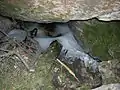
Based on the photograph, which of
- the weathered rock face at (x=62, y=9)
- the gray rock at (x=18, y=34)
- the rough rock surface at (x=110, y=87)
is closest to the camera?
the weathered rock face at (x=62, y=9)

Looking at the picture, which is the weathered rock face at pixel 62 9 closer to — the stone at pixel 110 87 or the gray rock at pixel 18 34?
the gray rock at pixel 18 34

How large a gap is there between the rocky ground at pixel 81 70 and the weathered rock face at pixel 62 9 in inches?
4.5

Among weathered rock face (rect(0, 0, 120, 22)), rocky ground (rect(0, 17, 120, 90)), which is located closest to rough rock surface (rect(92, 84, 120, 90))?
rocky ground (rect(0, 17, 120, 90))

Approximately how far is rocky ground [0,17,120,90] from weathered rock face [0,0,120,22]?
11 cm

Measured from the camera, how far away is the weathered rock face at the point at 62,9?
5.54 feet

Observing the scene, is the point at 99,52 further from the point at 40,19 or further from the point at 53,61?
the point at 40,19

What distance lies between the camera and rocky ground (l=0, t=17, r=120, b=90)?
1.89m

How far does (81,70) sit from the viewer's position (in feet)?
6.41

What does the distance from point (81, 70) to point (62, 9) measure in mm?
449

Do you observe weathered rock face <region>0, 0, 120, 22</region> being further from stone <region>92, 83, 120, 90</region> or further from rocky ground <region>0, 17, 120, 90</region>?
stone <region>92, 83, 120, 90</region>

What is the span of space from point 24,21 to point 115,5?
2.17 feet

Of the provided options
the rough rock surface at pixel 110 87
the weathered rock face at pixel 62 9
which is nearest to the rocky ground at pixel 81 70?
the rough rock surface at pixel 110 87

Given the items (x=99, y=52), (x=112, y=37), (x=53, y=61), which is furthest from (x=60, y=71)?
(x=112, y=37)

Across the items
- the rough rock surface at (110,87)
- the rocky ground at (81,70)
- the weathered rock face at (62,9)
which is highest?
the weathered rock face at (62,9)
